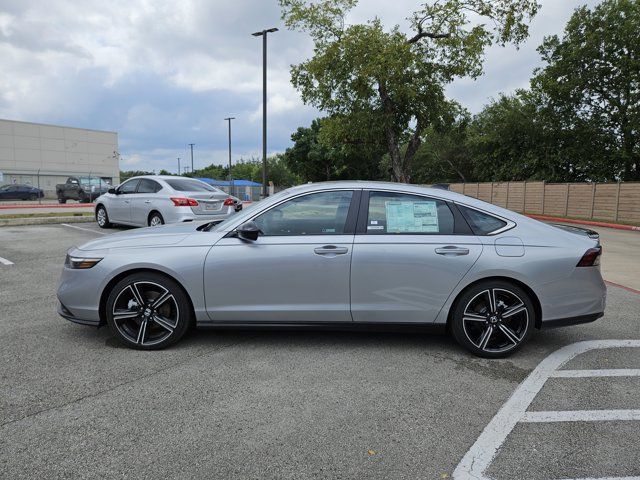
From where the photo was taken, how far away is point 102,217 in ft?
42.8

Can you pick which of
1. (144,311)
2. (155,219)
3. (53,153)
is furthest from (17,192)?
(144,311)

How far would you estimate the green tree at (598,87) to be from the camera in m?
28.5

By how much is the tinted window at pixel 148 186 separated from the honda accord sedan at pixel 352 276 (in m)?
7.31

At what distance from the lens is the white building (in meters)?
50.7

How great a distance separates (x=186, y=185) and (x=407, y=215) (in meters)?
8.14

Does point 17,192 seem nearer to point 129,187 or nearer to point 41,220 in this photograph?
point 41,220

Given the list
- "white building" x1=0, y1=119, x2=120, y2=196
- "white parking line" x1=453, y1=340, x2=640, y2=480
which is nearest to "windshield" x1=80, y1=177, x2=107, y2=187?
"white building" x1=0, y1=119, x2=120, y2=196

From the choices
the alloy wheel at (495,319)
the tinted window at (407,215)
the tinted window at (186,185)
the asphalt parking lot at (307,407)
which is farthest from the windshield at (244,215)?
the tinted window at (186,185)

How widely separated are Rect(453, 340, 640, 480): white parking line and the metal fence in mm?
21313

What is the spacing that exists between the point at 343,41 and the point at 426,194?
62.5 feet

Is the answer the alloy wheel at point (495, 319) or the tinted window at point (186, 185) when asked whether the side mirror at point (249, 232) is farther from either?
the tinted window at point (186, 185)

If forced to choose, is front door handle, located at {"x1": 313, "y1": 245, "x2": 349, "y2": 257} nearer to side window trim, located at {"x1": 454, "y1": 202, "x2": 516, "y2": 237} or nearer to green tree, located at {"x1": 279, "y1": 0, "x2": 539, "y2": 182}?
side window trim, located at {"x1": 454, "y1": 202, "x2": 516, "y2": 237}

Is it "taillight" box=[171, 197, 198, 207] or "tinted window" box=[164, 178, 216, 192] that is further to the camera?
"tinted window" box=[164, 178, 216, 192]

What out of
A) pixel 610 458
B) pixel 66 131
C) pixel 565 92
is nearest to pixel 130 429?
pixel 610 458
